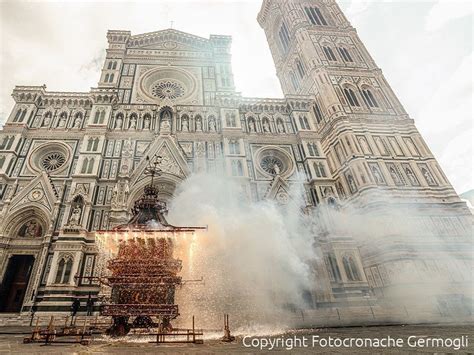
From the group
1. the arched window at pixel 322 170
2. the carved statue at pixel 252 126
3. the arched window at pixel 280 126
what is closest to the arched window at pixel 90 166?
the carved statue at pixel 252 126

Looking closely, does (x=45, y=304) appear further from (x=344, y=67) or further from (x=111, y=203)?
(x=344, y=67)

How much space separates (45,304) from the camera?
559 inches

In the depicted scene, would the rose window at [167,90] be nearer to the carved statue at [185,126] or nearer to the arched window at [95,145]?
the carved statue at [185,126]

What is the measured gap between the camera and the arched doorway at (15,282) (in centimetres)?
1560

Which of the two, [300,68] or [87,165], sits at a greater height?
[300,68]

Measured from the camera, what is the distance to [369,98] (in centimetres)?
2575

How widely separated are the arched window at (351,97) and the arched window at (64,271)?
25.9 metres

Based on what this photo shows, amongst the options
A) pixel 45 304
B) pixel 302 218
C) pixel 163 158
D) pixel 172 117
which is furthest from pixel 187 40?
pixel 45 304

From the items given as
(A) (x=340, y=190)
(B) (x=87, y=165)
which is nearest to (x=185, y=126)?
(B) (x=87, y=165)

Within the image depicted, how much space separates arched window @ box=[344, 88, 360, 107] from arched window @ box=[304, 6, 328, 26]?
41.1ft

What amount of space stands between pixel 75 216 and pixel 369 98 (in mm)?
26904

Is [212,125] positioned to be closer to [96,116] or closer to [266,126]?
[266,126]

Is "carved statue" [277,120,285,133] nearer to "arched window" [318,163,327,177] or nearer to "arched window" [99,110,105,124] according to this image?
"arched window" [318,163,327,177]

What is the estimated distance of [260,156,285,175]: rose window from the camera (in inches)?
838
